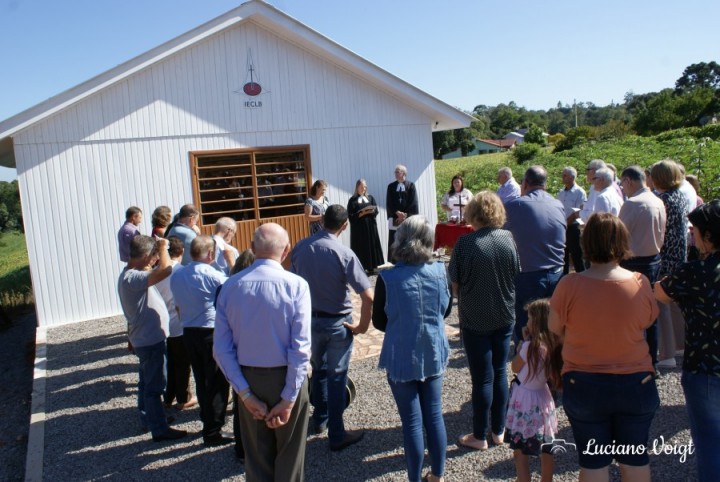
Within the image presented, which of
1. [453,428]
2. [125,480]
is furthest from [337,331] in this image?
[125,480]

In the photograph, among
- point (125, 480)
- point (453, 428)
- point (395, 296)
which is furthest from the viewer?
point (453, 428)

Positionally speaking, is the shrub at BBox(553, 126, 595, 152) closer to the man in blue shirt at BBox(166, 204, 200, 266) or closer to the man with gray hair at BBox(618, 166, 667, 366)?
the man with gray hair at BBox(618, 166, 667, 366)

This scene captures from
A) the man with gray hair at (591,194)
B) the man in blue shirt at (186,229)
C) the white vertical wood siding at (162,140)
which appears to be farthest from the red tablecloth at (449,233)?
the man in blue shirt at (186,229)

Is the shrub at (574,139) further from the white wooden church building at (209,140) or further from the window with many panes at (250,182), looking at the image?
the window with many panes at (250,182)

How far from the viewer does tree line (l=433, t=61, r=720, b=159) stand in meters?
54.6

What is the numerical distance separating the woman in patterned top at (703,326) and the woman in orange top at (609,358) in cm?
18

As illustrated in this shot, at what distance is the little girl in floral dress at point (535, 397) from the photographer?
3533 mm

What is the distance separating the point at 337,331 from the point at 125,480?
194cm

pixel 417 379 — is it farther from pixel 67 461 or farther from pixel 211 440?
pixel 67 461

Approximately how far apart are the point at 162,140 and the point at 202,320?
6.25m

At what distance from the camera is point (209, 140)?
10.4 m

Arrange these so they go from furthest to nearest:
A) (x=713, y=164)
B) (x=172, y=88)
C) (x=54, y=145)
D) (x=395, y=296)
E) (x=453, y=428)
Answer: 1. (x=713, y=164)
2. (x=172, y=88)
3. (x=54, y=145)
4. (x=453, y=428)
5. (x=395, y=296)

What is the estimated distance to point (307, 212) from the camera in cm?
970

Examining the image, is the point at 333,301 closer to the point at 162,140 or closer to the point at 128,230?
the point at 128,230
